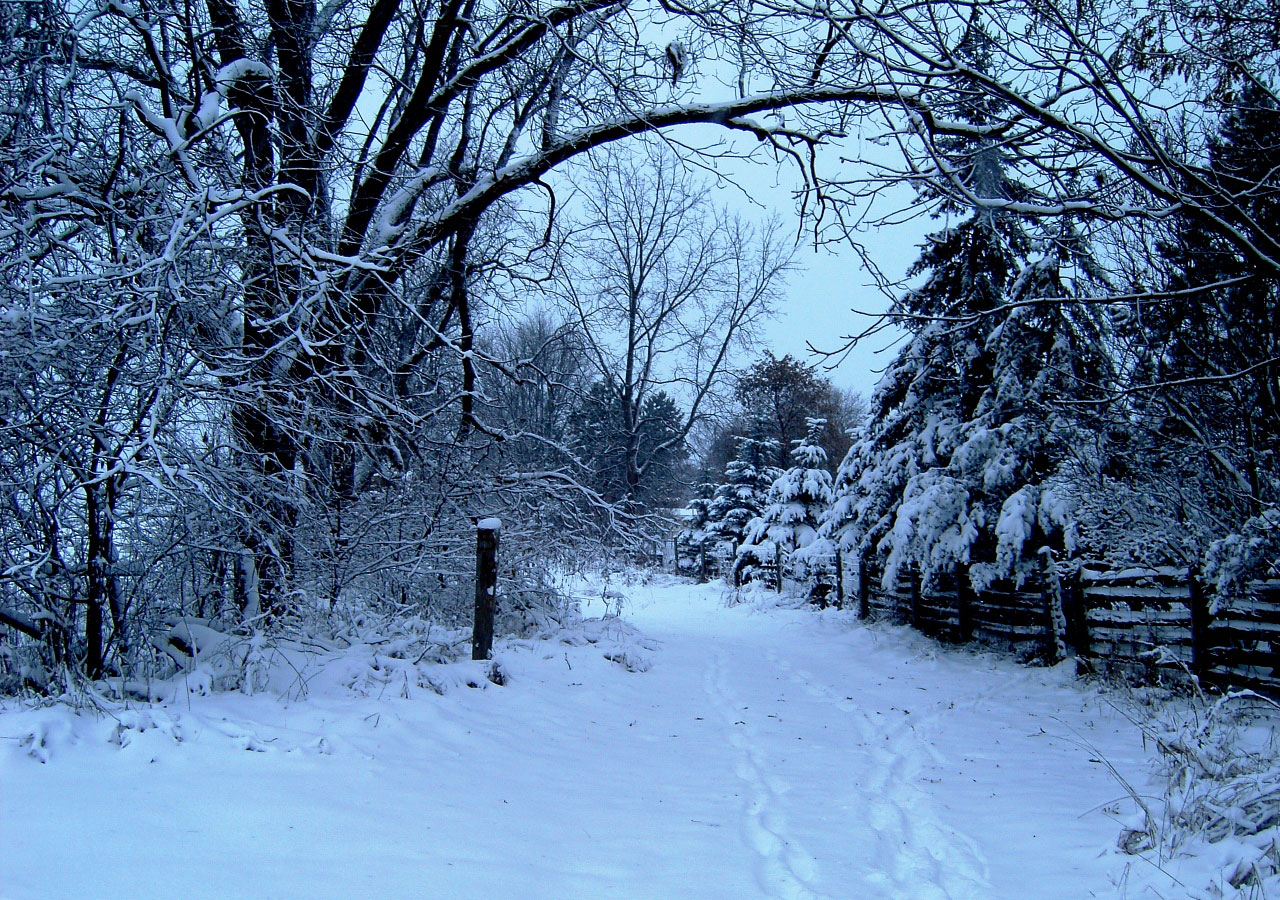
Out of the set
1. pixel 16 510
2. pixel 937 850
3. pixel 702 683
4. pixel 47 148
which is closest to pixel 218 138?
pixel 47 148

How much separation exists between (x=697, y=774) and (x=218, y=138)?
495 centimetres

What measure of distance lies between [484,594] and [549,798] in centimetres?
283

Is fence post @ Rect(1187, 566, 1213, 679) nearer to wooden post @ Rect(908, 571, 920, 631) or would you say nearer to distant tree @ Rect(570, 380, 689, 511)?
wooden post @ Rect(908, 571, 920, 631)

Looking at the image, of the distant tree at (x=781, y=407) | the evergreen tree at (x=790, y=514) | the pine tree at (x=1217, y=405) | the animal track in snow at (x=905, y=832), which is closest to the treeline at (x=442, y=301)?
the pine tree at (x=1217, y=405)

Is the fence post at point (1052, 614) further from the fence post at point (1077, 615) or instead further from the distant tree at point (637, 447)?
the distant tree at point (637, 447)

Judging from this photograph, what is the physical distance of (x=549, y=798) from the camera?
4.13 m

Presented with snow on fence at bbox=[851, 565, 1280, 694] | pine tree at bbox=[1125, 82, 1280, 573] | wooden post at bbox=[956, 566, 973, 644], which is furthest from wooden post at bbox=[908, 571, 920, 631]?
pine tree at bbox=[1125, 82, 1280, 573]

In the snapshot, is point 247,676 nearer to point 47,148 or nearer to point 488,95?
point 47,148

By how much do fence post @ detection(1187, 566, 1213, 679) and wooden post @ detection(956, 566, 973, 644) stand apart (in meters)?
3.77

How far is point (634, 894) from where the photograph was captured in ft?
9.97

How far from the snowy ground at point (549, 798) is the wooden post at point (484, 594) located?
0.34 m

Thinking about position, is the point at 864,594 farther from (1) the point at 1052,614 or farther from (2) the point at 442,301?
(2) the point at 442,301

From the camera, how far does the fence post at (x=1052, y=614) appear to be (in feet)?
28.3

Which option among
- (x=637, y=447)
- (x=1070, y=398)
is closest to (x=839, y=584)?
(x=1070, y=398)
